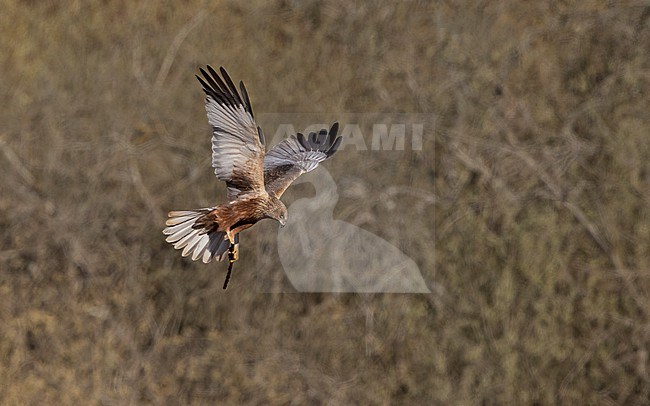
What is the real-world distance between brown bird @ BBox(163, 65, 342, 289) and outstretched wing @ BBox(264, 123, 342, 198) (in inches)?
11.8

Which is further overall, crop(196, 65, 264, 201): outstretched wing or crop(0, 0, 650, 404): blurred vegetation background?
crop(0, 0, 650, 404): blurred vegetation background

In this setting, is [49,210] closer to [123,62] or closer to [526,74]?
[123,62]

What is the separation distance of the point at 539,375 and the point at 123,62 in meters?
3.02

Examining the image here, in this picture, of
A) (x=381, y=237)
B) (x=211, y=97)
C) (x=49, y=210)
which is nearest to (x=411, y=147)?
(x=381, y=237)

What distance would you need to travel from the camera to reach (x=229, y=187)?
350 centimetres

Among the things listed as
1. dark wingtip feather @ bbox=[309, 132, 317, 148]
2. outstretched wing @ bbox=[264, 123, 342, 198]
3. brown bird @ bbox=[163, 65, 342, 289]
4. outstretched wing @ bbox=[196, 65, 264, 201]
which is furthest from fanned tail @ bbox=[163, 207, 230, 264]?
dark wingtip feather @ bbox=[309, 132, 317, 148]

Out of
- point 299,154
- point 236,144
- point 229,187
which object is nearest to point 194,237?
point 229,187

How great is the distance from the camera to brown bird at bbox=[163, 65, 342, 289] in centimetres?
339

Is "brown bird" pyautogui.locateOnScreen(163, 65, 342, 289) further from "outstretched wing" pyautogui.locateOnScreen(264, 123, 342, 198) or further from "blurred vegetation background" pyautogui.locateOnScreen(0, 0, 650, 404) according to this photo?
"blurred vegetation background" pyautogui.locateOnScreen(0, 0, 650, 404)

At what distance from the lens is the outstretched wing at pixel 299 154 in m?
3.91
